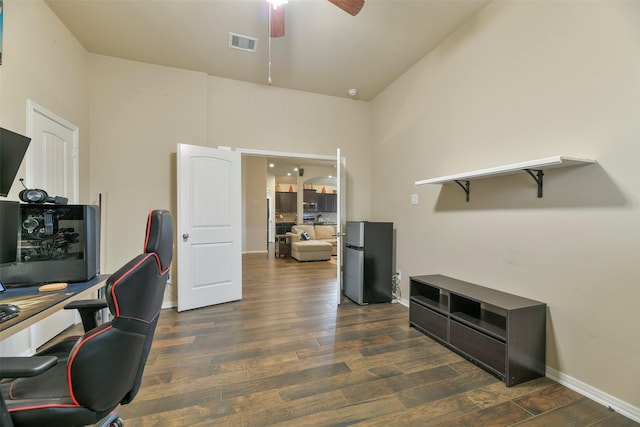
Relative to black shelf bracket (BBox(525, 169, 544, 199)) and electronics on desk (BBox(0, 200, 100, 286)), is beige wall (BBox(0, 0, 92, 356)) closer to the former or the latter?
electronics on desk (BBox(0, 200, 100, 286))

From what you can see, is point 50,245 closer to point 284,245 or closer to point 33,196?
point 33,196

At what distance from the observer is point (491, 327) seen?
208 cm

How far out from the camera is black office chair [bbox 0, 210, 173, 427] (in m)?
0.94

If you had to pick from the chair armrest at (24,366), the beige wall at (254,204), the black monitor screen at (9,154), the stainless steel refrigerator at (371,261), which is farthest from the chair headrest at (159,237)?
the beige wall at (254,204)

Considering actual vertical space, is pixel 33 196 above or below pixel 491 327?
above

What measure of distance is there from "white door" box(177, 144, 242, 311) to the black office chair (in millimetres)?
2211

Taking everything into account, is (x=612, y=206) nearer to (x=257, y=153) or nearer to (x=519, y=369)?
(x=519, y=369)

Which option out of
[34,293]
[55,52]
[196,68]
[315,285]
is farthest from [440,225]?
[55,52]

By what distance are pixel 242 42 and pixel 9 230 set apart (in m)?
2.62

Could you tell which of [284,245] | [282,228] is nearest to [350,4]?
[284,245]

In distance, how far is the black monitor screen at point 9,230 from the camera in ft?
4.98

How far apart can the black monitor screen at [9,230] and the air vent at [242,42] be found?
242cm

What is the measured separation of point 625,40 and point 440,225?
1.88 m

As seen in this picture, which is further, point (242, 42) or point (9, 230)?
point (242, 42)
